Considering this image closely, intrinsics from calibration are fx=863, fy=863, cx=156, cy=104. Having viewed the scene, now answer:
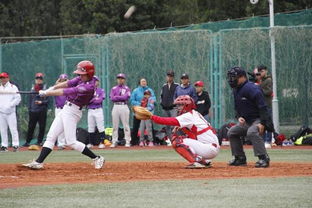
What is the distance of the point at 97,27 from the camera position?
1624 inches

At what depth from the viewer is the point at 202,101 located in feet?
76.1

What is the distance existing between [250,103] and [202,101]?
344 inches

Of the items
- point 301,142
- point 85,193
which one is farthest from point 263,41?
point 85,193

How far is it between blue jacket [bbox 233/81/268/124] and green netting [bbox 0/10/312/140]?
10.3 m

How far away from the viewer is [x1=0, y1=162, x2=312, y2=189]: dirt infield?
493 inches

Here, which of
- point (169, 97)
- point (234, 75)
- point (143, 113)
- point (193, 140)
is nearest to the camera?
point (143, 113)

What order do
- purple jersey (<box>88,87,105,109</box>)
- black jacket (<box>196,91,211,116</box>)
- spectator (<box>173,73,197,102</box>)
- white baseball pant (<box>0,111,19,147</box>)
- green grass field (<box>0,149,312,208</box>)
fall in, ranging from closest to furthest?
green grass field (<box>0,149,312,208</box>) < spectator (<box>173,73,197,102</box>) < black jacket (<box>196,91,211,116</box>) < white baseball pant (<box>0,111,19,147</box>) < purple jersey (<box>88,87,105,109</box>)

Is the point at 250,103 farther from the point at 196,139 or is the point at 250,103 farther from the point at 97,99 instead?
the point at 97,99

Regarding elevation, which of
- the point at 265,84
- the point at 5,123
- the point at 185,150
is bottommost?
the point at 185,150

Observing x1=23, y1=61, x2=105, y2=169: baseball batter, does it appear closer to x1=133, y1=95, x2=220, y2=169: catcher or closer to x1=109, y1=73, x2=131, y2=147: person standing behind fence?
x1=133, y1=95, x2=220, y2=169: catcher

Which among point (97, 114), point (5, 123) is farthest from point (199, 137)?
point (5, 123)

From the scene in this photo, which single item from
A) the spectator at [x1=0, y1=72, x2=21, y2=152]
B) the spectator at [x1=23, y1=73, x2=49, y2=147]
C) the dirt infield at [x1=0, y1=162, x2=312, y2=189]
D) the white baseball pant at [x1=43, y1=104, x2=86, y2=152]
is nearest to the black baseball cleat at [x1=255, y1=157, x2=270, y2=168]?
the dirt infield at [x1=0, y1=162, x2=312, y2=189]

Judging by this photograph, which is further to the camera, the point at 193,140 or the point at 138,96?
the point at 138,96

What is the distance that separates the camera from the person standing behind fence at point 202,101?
75.9 feet
